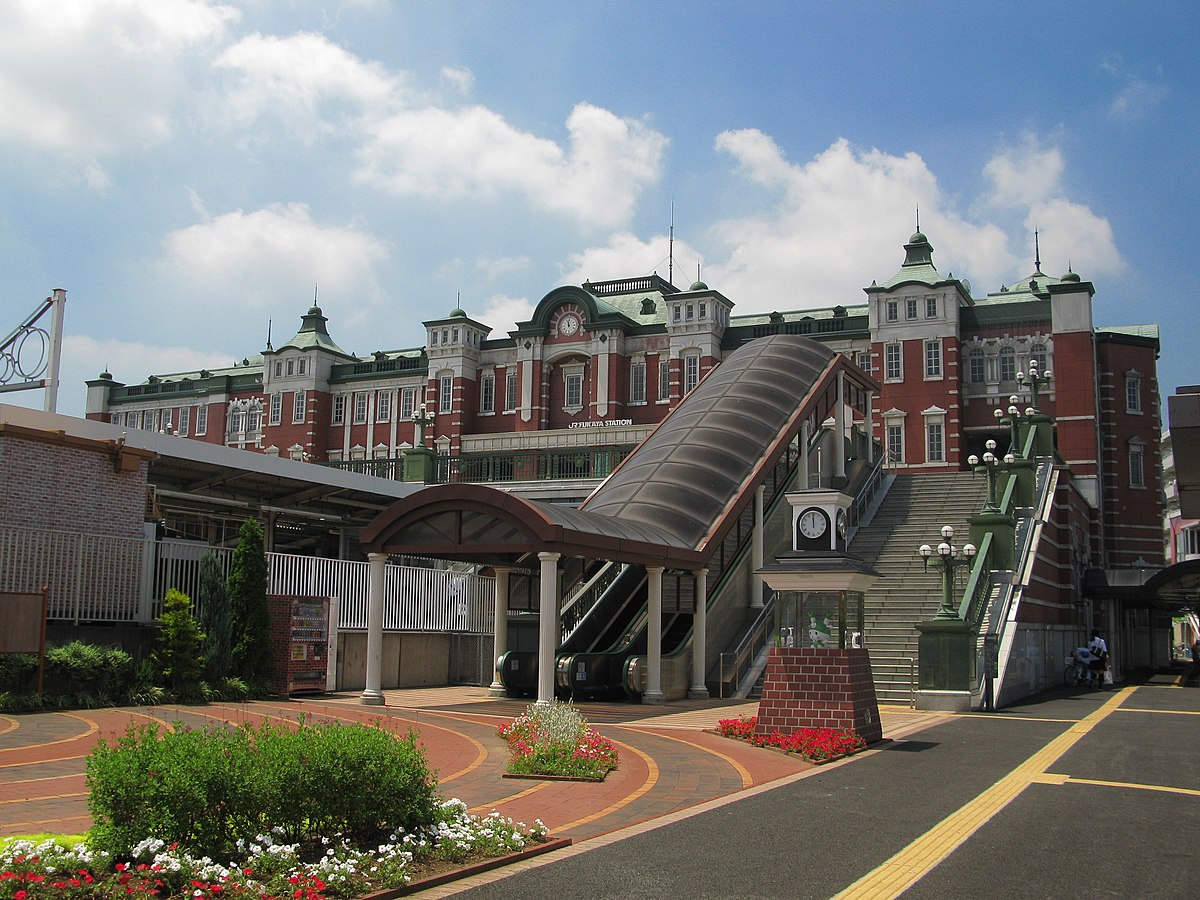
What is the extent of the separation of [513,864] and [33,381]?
1686 cm

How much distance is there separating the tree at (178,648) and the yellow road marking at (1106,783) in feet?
41.9

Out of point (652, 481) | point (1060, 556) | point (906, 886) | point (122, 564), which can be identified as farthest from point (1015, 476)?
point (906, 886)

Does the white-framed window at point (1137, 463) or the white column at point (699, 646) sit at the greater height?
the white-framed window at point (1137, 463)

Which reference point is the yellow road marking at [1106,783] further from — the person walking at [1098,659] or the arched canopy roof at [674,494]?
the person walking at [1098,659]

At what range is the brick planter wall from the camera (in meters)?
14.5

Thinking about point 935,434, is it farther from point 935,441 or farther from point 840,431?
point 840,431

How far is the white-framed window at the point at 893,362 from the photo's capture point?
1983 inches

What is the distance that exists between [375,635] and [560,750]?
352 inches

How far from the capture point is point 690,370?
178 ft

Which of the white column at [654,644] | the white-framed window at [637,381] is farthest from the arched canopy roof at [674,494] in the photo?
the white-framed window at [637,381]

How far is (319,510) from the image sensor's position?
30578 mm

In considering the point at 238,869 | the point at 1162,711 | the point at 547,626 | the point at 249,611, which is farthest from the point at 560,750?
the point at 1162,711

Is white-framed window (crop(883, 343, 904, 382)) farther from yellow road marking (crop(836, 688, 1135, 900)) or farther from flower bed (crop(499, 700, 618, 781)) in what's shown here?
flower bed (crop(499, 700, 618, 781))

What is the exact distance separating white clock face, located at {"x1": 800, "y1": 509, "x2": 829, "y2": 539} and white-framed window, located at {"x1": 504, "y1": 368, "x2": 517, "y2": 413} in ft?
144
